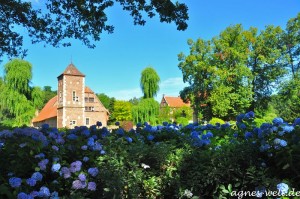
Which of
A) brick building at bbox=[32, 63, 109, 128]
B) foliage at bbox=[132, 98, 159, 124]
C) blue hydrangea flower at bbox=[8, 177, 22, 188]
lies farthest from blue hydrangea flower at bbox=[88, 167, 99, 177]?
brick building at bbox=[32, 63, 109, 128]

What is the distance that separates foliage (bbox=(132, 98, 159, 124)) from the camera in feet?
132

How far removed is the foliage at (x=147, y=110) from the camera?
4016 cm

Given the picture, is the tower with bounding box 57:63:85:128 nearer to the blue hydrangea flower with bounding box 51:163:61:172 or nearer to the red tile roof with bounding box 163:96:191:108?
the red tile roof with bounding box 163:96:191:108

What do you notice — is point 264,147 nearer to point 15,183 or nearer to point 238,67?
point 15,183

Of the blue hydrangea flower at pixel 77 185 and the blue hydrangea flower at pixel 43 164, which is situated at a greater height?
the blue hydrangea flower at pixel 43 164

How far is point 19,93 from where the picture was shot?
3738 cm

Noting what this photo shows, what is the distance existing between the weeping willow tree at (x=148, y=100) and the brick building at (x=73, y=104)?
11257mm

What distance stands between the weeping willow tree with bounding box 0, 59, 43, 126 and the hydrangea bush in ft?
118

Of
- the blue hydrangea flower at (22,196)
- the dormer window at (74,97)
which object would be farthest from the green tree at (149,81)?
the blue hydrangea flower at (22,196)

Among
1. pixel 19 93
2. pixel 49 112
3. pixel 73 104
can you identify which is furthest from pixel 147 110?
pixel 49 112

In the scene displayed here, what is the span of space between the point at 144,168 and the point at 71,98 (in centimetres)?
4611

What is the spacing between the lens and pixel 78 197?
2.33 m

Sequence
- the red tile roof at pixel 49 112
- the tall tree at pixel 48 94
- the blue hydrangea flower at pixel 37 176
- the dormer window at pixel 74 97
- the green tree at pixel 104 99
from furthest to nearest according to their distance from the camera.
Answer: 1. the tall tree at pixel 48 94
2. the green tree at pixel 104 99
3. the red tile roof at pixel 49 112
4. the dormer window at pixel 74 97
5. the blue hydrangea flower at pixel 37 176

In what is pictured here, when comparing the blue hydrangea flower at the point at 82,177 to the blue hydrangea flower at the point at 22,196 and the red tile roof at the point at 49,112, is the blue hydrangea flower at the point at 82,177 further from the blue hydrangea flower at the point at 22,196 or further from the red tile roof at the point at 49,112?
the red tile roof at the point at 49,112
